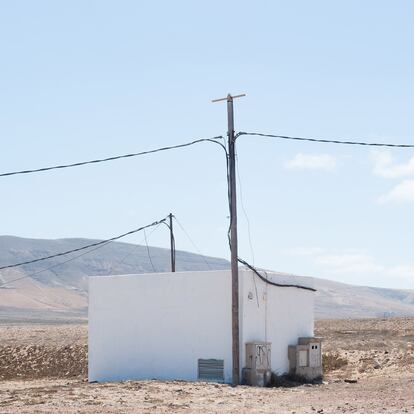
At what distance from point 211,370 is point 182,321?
179 centimetres

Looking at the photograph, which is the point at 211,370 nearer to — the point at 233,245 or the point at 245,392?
the point at 245,392

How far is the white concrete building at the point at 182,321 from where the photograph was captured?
25469mm

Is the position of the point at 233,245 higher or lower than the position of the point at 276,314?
higher

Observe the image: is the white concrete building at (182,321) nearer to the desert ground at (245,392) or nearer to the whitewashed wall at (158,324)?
the whitewashed wall at (158,324)

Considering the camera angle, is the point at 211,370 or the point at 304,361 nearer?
the point at 211,370

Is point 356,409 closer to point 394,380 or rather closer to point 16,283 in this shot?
point 394,380

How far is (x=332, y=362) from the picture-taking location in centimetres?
3294

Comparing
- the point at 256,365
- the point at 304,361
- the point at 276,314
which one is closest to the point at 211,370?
Result: the point at 256,365

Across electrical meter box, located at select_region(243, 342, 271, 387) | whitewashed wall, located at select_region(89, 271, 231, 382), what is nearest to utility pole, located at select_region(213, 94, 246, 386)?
electrical meter box, located at select_region(243, 342, 271, 387)

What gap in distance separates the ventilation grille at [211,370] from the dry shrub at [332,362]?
7570 millimetres

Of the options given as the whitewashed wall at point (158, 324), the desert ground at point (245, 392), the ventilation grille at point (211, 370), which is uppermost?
the whitewashed wall at point (158, 324)

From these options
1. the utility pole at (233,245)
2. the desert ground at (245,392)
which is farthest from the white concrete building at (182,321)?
the desert ground at (245,392)

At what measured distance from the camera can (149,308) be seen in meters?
26.9

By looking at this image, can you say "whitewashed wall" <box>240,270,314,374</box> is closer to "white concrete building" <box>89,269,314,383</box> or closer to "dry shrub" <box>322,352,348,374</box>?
"white concrete building" <box>89,269,314,383</box>
